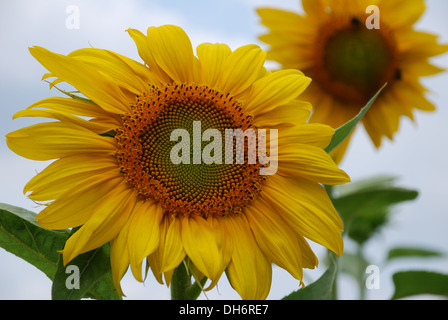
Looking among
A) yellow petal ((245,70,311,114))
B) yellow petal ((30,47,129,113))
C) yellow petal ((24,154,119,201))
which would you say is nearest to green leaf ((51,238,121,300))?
yellow petal ((24,154,119,201))

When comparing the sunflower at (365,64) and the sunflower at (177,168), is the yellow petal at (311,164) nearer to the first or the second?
the sunflower at (177,168)

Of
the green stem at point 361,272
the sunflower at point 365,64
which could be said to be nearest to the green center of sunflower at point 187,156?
the sunflower at point 365,64

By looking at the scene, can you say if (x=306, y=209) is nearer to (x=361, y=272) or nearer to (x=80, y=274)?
(x=80, y=274)

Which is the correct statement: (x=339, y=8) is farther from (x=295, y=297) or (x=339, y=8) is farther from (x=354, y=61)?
(x=295, y=297)

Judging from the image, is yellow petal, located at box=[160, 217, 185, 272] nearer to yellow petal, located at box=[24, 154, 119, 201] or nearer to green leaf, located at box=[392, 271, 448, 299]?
yellow petal, located at box=[24, 154, 119, 201]

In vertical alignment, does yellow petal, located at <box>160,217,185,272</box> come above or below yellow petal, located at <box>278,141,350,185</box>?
below
